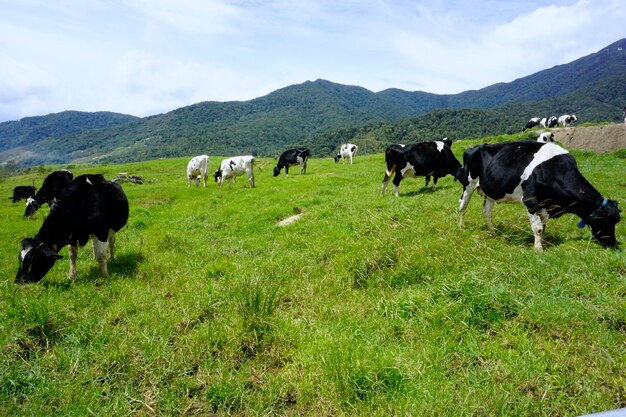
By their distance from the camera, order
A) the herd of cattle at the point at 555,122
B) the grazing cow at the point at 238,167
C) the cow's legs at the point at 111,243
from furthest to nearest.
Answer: the herd of cattle at the point at 555,122 < the grazing cow at the point at 238,167 < the cow's legs at the point at 111,243

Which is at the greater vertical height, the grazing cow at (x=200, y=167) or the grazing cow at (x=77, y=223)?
the grazing cow at (x=200, y=167)

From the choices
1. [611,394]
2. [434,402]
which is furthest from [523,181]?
[434,402]

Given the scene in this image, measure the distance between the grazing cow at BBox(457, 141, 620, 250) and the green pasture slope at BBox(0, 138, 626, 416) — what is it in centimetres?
44

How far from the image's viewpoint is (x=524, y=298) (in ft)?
17.7

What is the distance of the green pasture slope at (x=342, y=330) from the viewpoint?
3898 millimetres

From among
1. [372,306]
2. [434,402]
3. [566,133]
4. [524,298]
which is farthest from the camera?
[566,133]

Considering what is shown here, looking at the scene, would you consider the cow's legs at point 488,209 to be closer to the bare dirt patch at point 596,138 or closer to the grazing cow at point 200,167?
the bare dirt patch at point 596,138

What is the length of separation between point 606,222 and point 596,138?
18.7 metres

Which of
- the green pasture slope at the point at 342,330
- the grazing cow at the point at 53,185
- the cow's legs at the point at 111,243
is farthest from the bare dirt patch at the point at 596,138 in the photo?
the grazing cow at the point at 53,185

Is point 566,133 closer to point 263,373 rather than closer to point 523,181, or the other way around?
point 523,181

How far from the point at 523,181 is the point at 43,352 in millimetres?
9359

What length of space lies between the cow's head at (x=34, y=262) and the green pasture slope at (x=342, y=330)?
0.24 metres

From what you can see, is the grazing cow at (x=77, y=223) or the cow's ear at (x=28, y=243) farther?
the grazing cow at (x=77, y=223)

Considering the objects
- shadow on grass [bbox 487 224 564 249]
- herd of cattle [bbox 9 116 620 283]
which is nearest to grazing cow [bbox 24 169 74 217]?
herd of cattle [bbox 9 116 620 283]
